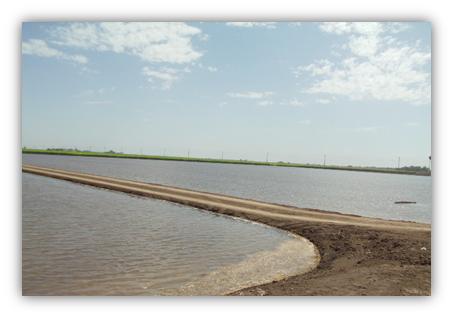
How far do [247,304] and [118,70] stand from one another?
16.9ft

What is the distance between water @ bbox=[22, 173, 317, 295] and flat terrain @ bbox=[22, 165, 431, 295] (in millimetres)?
520

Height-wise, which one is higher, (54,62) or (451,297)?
(54,62)

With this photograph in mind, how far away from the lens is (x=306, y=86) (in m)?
8.66

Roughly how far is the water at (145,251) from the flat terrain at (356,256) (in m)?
0.52

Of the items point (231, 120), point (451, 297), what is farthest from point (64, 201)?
point (451, 297)

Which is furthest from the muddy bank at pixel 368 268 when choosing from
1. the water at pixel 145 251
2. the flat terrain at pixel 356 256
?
the water at pixel 145 251

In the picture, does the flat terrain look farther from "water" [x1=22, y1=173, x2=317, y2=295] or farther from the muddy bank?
"water" [x1=22, y1=173, x2=317, y2=295]

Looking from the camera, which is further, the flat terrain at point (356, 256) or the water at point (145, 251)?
the water at point (145, 251)

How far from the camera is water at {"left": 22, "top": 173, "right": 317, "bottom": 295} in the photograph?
24.8ft

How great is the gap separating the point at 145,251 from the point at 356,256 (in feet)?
15.6

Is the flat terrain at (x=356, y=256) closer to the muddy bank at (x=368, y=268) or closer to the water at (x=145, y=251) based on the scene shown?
the muddy bank at (x=368, y=268)

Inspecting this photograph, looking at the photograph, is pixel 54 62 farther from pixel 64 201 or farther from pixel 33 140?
pixel 64 201

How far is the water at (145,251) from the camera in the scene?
24.8 feet

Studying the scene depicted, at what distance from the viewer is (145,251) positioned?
32.0ft
